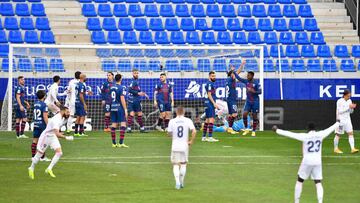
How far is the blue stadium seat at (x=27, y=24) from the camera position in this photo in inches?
1687

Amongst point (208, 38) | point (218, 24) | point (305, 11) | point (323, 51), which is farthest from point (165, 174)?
point (305, 11)

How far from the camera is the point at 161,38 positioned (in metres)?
42.5

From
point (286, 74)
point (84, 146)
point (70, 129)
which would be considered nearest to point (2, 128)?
point (70, 129)

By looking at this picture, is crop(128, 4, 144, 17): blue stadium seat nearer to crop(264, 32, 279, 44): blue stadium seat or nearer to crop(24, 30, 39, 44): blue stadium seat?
crop(24, 30, 39, 44): blue stadium seat

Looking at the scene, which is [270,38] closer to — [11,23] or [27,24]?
[27,24]

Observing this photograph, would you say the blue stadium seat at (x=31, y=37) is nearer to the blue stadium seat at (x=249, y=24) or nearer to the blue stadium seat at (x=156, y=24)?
the blue stadium seat at (x=156, y=24)

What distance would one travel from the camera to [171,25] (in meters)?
43.5

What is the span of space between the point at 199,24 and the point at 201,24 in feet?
0.31

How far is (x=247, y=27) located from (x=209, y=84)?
43.7 ft

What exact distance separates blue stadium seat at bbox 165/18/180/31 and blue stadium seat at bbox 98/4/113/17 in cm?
287

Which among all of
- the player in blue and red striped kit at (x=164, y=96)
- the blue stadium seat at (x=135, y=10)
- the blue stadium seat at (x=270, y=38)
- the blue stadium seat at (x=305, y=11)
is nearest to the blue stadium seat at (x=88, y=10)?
the blue stadium seat at (x=135, y=10)

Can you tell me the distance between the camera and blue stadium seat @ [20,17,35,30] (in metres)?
42.8

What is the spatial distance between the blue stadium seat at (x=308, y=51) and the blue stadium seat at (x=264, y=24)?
2085 mm

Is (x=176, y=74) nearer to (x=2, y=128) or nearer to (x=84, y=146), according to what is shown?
(x=2, y=128)
